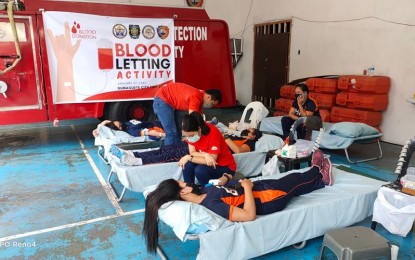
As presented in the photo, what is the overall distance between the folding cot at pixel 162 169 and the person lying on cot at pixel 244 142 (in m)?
0.08

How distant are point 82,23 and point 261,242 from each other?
4412 mm

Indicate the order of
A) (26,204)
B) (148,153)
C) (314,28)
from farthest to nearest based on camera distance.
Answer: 1. (314,28)
2. (148,153)
3. (26,204)

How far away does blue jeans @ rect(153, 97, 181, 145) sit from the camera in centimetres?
391

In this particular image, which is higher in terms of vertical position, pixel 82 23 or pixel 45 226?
pixel 82 23

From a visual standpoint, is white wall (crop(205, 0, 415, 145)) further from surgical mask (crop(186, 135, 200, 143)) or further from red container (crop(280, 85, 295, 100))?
surgical mask (crop(186, 135, 200, 143))

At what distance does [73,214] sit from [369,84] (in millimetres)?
5007

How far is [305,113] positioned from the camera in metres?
4.67

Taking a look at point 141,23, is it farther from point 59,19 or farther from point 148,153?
point 148,153

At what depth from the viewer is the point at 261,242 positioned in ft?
7.26

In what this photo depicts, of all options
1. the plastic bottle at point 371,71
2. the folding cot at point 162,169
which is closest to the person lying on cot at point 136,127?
the folding cot at point 162,169

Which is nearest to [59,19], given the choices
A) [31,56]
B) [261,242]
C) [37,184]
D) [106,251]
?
[31,56]

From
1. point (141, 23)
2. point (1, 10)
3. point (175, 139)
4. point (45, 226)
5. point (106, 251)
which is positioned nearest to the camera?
point (106, 251)

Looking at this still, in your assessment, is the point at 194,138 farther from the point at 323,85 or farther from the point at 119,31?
the point at 323,85

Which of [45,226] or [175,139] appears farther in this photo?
[175,139]
